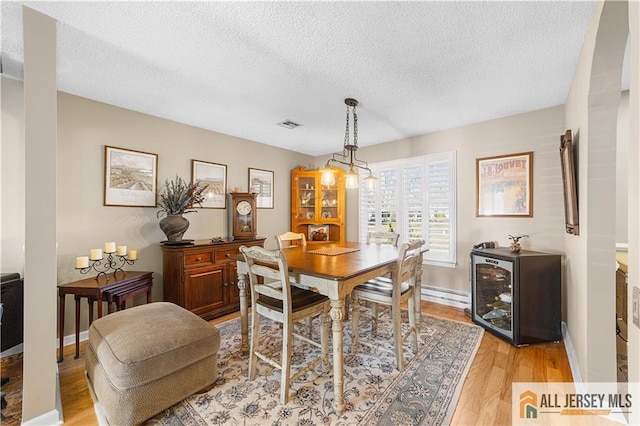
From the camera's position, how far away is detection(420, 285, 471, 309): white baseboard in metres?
3.62

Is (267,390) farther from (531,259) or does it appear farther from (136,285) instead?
(531,259)

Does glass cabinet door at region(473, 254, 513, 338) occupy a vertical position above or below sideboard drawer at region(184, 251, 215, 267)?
below

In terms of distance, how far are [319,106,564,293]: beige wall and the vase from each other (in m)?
3.32

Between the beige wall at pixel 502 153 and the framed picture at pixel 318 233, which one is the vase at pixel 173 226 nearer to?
the framed picture at pixel 318 233

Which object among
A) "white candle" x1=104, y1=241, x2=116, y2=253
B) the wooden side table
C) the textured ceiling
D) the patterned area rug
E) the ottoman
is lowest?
the patterned area rug

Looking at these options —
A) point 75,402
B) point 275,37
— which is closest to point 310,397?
point 75,402

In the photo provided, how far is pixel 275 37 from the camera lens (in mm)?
1814

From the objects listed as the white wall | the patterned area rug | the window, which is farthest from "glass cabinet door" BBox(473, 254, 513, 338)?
the white wall

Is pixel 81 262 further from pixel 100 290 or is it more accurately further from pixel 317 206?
pixel 317 206

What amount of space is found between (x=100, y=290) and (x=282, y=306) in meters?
1.68

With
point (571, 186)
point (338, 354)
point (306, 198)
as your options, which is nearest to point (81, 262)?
point (338, 354)

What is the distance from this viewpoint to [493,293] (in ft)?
9.66

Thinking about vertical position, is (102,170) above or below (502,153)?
below

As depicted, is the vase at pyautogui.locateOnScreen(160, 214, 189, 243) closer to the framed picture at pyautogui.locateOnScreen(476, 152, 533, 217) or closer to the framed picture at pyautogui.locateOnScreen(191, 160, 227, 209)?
the framed picture at pyautogui.locateOnScreen(191, 160, 227, 209)
